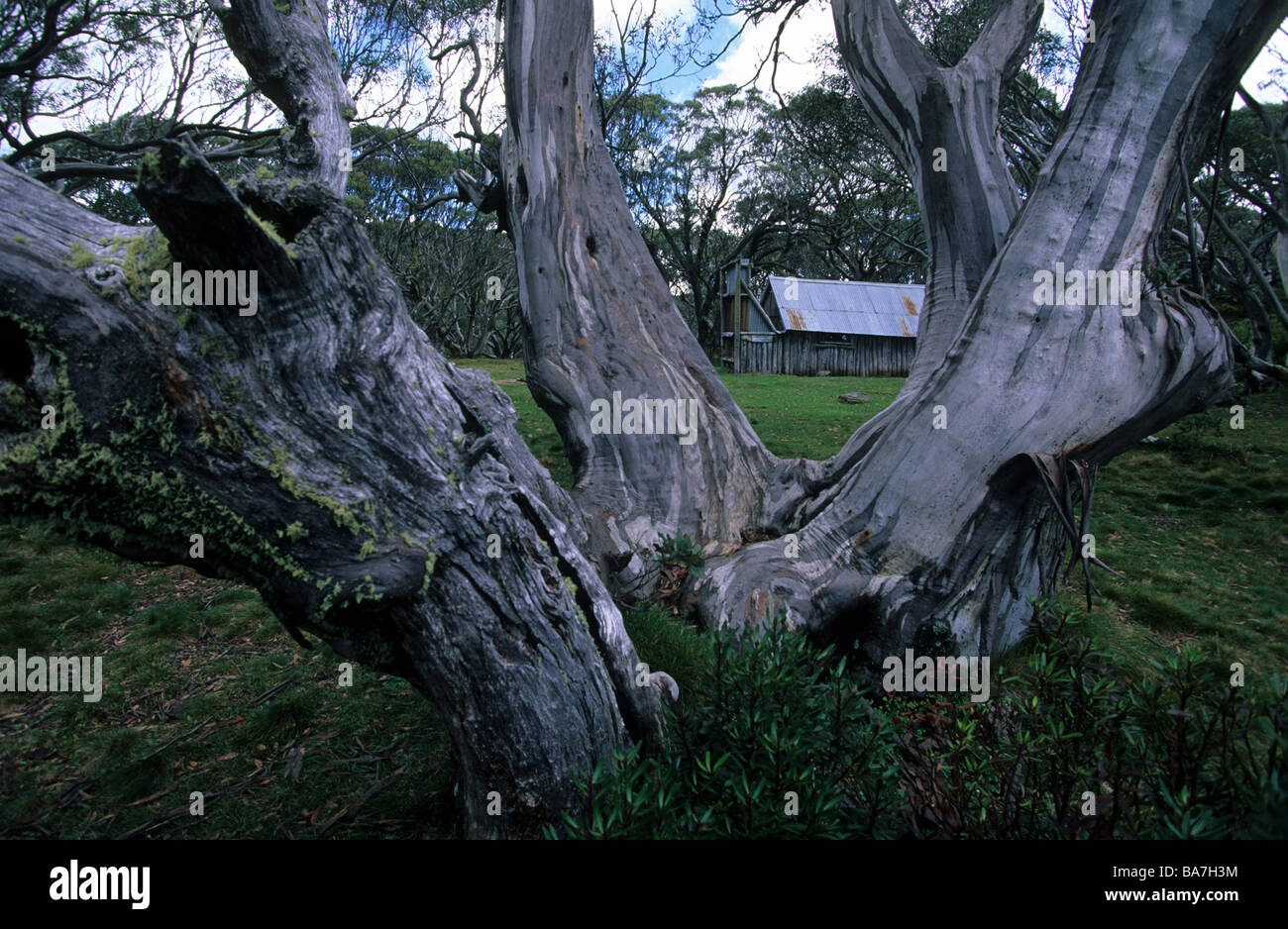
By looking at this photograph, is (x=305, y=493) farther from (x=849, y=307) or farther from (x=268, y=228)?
(x=849, y=307)

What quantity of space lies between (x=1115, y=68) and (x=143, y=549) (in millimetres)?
4815

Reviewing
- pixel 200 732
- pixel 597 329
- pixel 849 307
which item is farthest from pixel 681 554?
pixel 849 307

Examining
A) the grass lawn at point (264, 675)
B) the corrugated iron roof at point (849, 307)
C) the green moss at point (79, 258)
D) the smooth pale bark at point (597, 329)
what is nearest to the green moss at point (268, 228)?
the green moss at point (79, 258)

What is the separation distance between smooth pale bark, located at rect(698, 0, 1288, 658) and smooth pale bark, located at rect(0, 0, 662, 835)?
1.62 meters

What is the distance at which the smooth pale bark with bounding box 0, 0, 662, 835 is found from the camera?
189 cm

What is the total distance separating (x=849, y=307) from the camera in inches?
1092

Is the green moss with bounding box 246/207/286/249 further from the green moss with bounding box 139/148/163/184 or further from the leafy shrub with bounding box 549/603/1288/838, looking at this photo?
the leafy shrub with bounding box 549/603/1288/838

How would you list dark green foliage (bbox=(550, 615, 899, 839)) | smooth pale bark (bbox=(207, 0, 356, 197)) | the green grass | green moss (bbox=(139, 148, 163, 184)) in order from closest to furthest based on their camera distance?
green moss (bbox=(139, 148, 163, 184)) → dark green foliage (bbox=(550, 615, 899, 839)) → the green grass → smooth pale bark (bbox=(207, 0, 356, 197))

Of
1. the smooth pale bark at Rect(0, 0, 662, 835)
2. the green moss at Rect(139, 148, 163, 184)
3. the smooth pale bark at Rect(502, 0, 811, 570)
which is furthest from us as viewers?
the smooth pale bark at Rect(502, 0, 811, 570)

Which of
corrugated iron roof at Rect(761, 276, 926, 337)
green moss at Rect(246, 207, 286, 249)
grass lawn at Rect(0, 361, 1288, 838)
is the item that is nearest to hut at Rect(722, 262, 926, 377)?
corrugated iron roof at Rect(761, 276, 926, 337)

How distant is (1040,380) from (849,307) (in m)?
25.3

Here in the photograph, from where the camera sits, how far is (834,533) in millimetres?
4176
